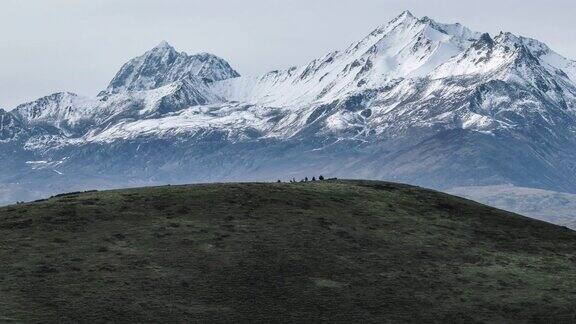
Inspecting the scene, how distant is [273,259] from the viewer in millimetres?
101000

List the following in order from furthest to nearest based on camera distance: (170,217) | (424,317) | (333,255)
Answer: (170,217) → (333,255) → (424,317)

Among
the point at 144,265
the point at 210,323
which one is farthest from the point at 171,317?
the point at 144,265

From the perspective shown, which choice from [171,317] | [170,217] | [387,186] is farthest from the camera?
[387,186]

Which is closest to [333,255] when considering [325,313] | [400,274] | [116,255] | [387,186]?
[400,274]

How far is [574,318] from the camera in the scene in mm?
92188

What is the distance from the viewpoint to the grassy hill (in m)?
88.3

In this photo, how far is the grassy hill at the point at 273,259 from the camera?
8831 cm

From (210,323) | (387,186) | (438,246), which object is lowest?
A: (210,323)

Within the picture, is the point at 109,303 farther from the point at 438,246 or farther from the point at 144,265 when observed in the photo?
the point at 438,246

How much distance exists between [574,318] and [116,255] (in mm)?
42970

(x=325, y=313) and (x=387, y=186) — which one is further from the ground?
(x=387, y=186)

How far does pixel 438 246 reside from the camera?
111 meters

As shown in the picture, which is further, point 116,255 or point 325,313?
point 116,255

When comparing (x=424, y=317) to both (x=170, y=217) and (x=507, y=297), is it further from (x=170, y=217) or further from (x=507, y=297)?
(x=170, y=217)
